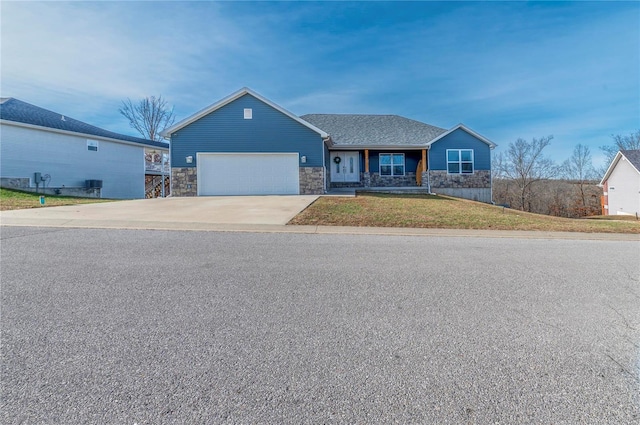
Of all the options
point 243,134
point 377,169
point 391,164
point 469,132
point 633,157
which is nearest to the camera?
point 243,134

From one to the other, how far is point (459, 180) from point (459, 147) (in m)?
2.15

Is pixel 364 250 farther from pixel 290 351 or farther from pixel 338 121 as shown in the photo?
pixel 338 121

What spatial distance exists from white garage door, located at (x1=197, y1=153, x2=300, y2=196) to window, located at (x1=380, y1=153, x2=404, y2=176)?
23.3ft

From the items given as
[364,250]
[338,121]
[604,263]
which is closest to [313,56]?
[338,121]

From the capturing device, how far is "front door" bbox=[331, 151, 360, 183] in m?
20.7

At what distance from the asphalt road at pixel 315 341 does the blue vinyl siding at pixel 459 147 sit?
15.8 metres

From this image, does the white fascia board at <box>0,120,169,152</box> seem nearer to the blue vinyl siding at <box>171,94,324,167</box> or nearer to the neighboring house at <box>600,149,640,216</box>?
the blue vinyl siding at <box>171,94,324,167</box>

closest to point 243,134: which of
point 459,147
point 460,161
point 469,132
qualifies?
point 459,147

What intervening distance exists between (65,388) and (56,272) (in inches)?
122

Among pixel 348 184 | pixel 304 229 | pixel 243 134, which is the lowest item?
pixel 304 229

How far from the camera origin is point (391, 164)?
2114 cm

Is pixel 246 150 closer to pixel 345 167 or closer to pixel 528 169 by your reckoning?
pixel 345 167

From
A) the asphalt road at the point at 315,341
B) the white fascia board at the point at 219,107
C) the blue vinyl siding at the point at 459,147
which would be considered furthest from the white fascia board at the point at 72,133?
the blue vinyl siding at the point at 459,147

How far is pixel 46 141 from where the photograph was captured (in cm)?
1886
